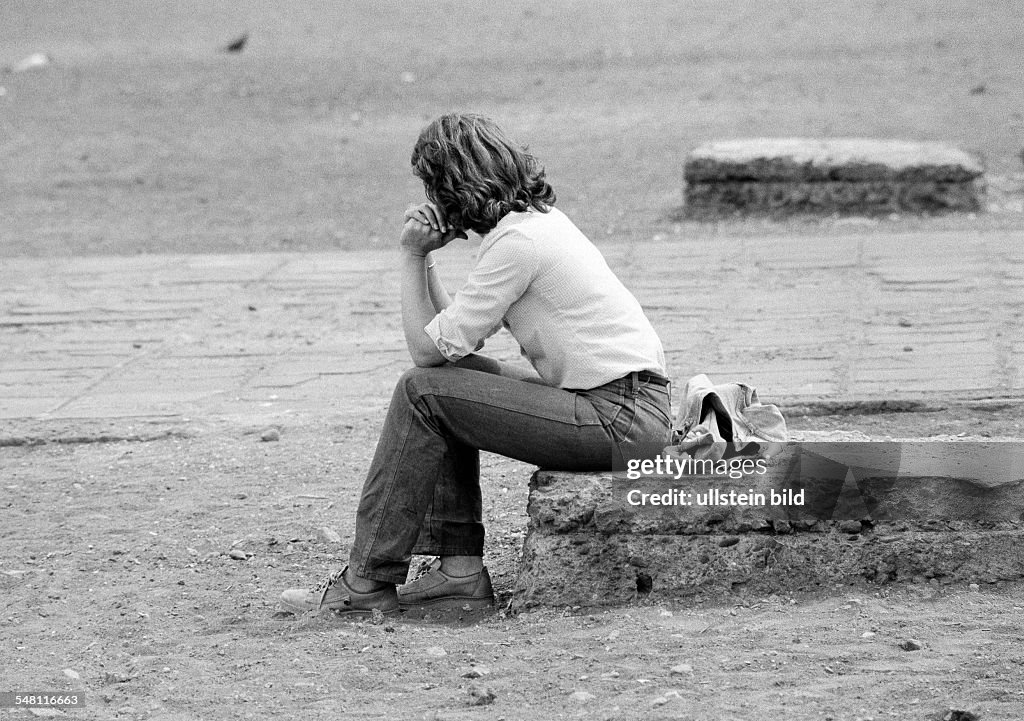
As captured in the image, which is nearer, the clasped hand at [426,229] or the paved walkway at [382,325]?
the clasped hand at [426,229]

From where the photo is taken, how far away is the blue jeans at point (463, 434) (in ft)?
11.8

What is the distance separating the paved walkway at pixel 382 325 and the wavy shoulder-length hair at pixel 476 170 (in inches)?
88.2

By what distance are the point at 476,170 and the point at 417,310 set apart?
1.40 feet

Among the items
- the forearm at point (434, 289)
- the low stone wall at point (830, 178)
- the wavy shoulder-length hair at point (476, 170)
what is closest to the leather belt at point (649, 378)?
the wavy shoulder-length hair at point (476, 170)

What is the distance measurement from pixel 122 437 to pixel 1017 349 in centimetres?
387

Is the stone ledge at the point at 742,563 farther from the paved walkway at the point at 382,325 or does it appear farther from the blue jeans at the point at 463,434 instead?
the paved walkway at the point at 382,325

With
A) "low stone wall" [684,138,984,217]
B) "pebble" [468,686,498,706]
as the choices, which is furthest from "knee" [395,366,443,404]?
"low stone wall" [684,138,984,217]

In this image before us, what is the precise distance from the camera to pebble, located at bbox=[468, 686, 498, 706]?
122 inches

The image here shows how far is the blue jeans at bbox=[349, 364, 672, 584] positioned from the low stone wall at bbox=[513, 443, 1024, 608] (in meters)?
0.12

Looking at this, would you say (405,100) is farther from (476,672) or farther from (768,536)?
(476,672)

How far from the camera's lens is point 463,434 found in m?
3.65

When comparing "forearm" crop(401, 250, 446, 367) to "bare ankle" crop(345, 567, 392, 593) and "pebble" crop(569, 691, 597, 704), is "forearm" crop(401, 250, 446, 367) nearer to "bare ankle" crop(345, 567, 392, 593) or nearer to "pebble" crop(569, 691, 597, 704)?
"bare ankle" crop(345, 567, 392, 593)

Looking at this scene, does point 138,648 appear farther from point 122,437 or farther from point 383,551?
point 122,437

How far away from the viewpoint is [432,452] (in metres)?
3.68
